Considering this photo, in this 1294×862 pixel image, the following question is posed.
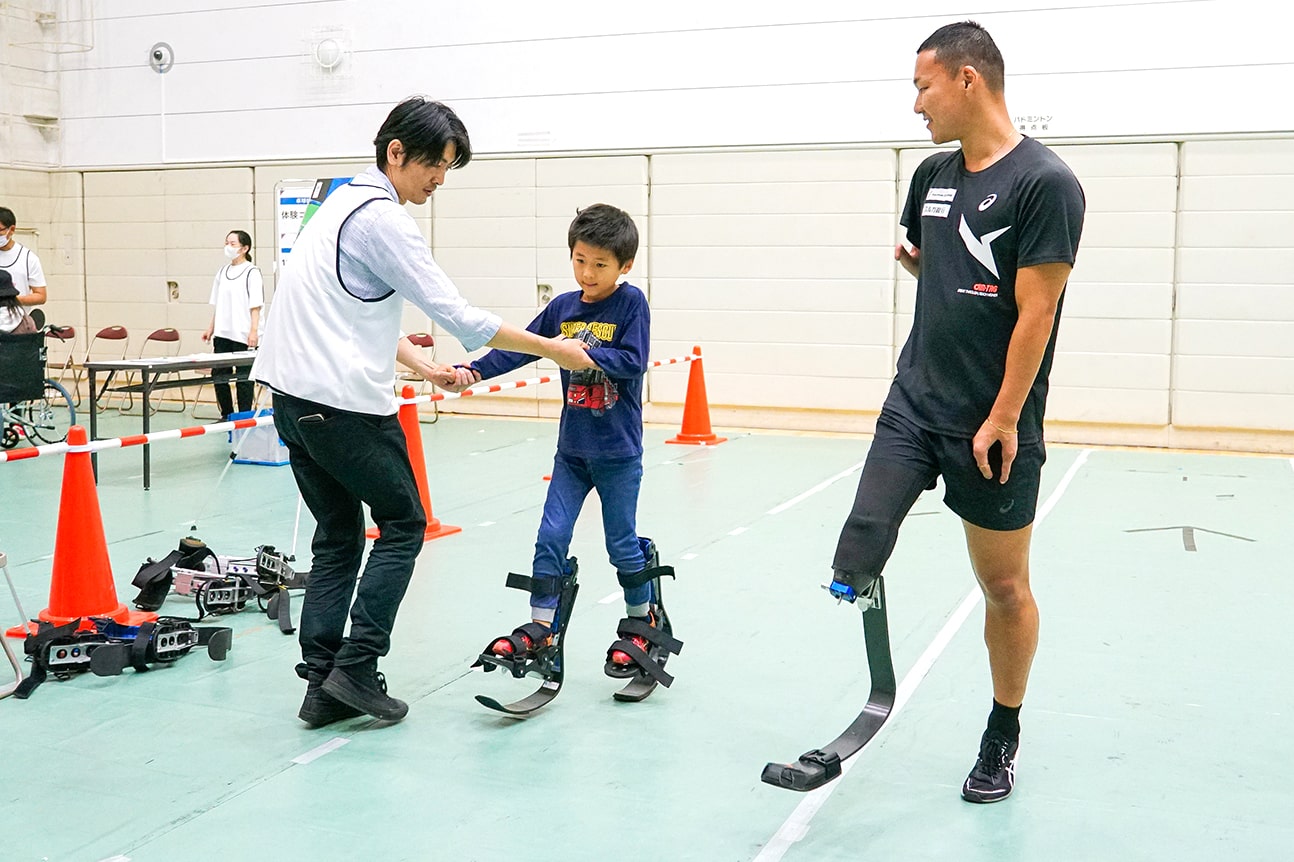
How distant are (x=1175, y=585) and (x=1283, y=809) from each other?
2.64 m

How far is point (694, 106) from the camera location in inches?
469

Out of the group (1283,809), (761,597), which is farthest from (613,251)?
(1283,809)

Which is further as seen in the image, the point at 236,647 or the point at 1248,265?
the point at 1248,265

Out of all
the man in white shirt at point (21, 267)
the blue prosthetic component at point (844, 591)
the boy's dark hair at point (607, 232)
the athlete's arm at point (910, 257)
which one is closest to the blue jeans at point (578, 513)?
the boy's dark hair at point (607, 232)

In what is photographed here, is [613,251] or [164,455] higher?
[613,251]

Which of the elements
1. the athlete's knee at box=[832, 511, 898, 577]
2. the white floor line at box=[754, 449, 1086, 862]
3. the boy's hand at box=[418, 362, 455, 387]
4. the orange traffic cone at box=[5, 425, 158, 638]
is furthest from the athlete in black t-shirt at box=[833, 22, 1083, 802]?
the orange traffic cone at box=[5, 425, 158, 638]

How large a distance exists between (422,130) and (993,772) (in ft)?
8.18

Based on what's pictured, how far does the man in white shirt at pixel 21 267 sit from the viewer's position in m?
10.1

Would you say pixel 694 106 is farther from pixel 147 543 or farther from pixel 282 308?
pixel 282 308

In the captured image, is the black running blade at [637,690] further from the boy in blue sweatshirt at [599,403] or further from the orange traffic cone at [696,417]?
the orange traffic cone at [696,417]

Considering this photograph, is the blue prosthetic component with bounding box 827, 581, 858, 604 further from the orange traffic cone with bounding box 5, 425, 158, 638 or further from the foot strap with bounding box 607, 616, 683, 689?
the orange traffic cone with bounding box 5, 425, 158, 638

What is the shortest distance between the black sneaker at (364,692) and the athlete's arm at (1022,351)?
1973 millimetres

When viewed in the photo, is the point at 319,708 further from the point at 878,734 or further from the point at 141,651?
the point at 878,734

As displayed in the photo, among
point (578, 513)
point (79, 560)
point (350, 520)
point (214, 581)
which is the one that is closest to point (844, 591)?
point (578, 513)
